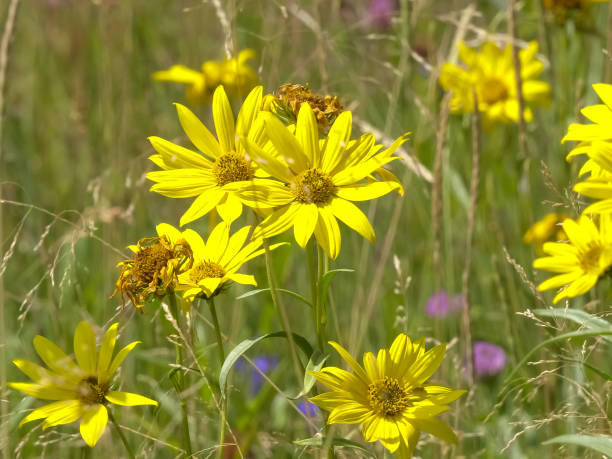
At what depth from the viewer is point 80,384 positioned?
1.09 m

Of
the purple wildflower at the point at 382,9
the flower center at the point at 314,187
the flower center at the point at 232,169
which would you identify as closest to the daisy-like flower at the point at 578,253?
the flower center at the point at 314,187

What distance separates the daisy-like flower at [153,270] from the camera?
1055 mm

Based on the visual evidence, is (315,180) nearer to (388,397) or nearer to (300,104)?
(300,104)

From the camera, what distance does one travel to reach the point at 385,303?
2.11 m

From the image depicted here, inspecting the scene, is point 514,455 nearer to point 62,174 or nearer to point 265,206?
point 265,206

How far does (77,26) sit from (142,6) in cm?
62

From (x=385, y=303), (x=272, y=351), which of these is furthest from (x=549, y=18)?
(x=272, y=351)

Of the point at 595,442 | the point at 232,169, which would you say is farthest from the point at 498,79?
the point at 595,442

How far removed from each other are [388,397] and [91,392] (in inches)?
16.0

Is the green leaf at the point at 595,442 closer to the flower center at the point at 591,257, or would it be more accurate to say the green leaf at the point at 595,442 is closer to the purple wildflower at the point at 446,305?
the flower center at the point at 591,257

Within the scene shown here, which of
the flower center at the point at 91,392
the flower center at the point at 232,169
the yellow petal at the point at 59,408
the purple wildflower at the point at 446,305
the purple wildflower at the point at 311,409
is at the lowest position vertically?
the purple wildflower at the point at 311,409

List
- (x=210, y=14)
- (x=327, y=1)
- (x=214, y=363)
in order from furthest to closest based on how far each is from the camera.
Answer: (x=327, y=1) → (x=210, y=14) → (x=214, y=363)

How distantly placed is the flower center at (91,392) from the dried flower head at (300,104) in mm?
456

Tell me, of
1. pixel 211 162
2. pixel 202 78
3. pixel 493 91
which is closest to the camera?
pixel 211 162
